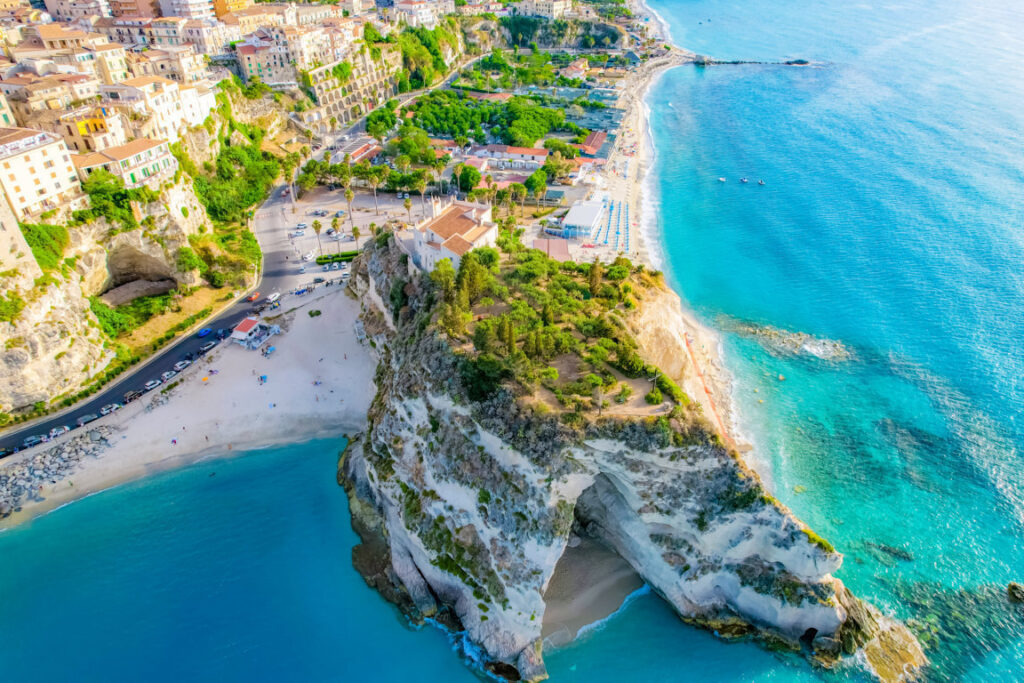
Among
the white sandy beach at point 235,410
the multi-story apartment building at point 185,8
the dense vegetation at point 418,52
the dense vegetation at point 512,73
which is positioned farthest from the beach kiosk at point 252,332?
the dense vegetation at point 512,73

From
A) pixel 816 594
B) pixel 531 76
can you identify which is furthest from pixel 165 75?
pixel 816 594

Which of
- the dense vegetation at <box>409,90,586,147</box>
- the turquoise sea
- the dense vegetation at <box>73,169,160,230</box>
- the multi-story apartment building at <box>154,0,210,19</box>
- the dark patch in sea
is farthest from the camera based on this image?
the multi-story apartment building at <box>154,0,210,19</box>

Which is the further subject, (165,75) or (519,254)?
(165,75)

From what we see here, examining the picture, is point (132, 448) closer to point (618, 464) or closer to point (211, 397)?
point (211, 397)

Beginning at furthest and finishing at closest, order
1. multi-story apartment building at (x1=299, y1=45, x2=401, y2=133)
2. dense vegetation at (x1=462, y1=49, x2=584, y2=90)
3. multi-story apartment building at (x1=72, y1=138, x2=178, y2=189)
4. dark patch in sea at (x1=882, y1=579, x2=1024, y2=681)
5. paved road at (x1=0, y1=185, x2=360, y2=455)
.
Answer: dense vegetation at (x1=462, y1=49, x2=584, y2=90), multi-story apartment building at (x1=299, y1=45, x2=401, y2=133), multi-story apartment building at (x1=72, y1=138, x2=178, y2=189), paved road at (x1=0, y1=185, x2=360, y2=455), dark patch in sea at (x1=882, y1=579, x2=1024, y2=681)

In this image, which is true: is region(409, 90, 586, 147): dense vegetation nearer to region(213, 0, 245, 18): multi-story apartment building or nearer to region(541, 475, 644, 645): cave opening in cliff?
region(213, 0, 245, 18): multi-story apartment building

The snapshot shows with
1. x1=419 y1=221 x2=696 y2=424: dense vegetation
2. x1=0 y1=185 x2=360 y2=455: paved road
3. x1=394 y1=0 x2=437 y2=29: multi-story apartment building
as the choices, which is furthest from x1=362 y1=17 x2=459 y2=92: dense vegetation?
x1=419 y1=221 x2=696 y2=424: dense vegetation

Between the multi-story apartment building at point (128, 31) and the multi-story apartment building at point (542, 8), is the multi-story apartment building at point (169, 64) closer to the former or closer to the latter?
the multi-story apartment building at point (128, 31)
